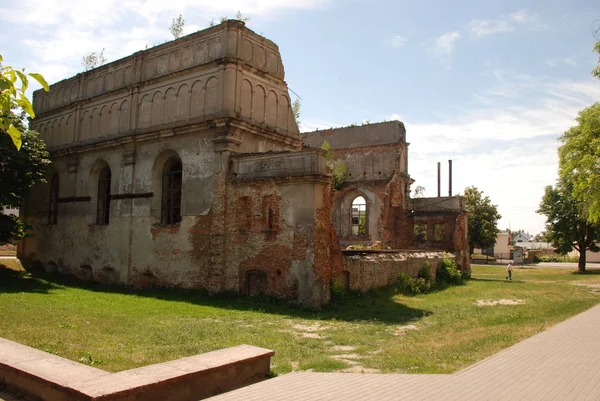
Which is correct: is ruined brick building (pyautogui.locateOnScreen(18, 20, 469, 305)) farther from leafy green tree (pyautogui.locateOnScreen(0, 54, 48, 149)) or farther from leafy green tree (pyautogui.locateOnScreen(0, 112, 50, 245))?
leafy green tree (pyautogui.locateOnScreen(0, 54, 48, 149))

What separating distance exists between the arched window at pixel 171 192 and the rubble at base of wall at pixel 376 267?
704 centimetres

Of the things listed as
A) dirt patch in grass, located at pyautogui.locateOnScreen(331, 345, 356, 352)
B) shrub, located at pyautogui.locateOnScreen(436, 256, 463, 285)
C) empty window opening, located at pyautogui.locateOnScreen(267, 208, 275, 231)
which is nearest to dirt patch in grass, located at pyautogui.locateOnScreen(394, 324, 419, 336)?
dirt patch in grass, located at pyautogui.locateOnScreen(331, 345, 356, 352)

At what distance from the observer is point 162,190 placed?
1931 cm

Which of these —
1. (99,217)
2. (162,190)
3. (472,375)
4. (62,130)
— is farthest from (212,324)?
(62,130)

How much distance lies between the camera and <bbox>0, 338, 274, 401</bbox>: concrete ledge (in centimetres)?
515

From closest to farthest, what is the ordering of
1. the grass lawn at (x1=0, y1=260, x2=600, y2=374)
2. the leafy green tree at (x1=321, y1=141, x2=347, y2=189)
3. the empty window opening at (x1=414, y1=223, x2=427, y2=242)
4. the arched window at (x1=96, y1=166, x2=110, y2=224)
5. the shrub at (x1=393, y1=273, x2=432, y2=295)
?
the grass lawn at (x1=0, y1=260, x2=600, y2=374) → the shrub at (x1=393, y1=273, x2=432, y2=295) → the arched window at (x1=96, y1=166, x2=110, y2=224) → the empty window opening at (x1=414, y1=223, x2=427, y2=242) → the leafy green tree at (x1=321, y1=141, x2=347, y2=189)

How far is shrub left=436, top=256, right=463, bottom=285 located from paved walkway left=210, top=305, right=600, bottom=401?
15.4m

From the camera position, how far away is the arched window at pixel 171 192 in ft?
63.1

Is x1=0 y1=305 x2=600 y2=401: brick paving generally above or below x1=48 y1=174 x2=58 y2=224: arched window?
below

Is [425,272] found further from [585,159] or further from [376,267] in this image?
[585,159]

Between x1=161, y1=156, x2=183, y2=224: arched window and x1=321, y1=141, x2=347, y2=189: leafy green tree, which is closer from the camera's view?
x1=161, y1=156, x2=183, y2=224: arched window

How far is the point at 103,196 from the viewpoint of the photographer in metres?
22.1

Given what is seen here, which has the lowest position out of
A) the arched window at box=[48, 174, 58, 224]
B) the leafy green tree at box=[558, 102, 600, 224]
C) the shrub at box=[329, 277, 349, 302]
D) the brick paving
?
the brick paving

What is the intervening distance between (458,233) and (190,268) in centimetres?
1781
